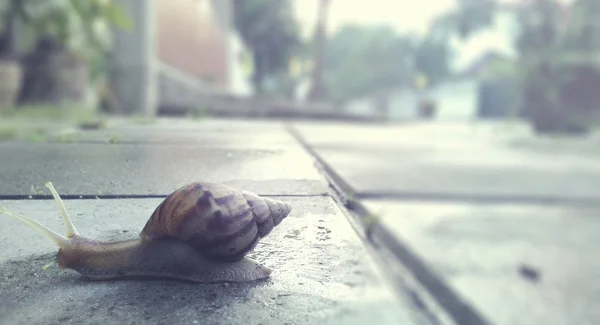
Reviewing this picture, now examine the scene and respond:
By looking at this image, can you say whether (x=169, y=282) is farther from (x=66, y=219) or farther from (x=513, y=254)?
(x=513, y=254)

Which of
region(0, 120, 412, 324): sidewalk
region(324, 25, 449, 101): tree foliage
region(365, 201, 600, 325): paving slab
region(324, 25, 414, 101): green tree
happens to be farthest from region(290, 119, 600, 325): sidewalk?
region(324, 25, 449, 101): tree foliage

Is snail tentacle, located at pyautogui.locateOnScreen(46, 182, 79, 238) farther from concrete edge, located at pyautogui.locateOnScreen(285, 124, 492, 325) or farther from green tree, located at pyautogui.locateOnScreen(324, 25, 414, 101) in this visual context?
green tree, located at pyautogui.locateOnScreen(324, 25, 414, 101)

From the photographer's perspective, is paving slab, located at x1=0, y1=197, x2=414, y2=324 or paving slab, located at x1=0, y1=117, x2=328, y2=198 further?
paving slab, located at x1=0, y1=117, x2=328, y2=198

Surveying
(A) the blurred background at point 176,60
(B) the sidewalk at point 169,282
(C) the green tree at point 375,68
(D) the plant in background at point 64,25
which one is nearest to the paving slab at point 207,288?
(B) the sidewalk at point 169,282

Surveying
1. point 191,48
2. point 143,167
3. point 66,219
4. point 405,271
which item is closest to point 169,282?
point 66,219

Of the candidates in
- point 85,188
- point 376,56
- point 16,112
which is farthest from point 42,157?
point 376,56

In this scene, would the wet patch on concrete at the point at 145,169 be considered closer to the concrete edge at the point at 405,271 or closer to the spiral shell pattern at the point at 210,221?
the concrete edge at the point at 405,271

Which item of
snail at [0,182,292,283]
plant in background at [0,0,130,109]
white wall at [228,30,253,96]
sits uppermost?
white wall at [228,30,253,96]
